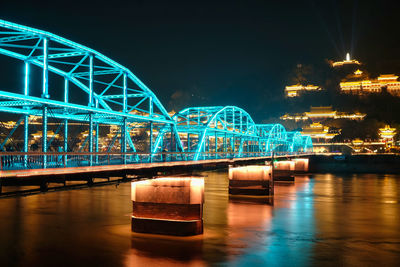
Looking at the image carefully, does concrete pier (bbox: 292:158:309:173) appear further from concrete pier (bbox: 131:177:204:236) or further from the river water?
concrete pier (bbox: 131:177:204:236)

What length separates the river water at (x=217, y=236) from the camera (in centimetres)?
2638

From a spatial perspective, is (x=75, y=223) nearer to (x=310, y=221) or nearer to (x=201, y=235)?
(x=201, y=235)

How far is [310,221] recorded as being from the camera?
41250mm

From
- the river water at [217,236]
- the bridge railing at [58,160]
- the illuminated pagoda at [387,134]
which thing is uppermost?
the illuminated pagoda at [387,134]

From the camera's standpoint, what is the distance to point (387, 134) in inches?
6742

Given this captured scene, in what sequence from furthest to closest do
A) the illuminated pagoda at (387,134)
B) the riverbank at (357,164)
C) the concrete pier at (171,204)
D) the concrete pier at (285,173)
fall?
the illuminated pagoda at (387,134) < the riverbank at (357,164) < the concrete pier at (285,173) < the concrete pier at (171,204)

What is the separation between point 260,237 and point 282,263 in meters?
7.06

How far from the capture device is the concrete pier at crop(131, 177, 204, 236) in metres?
29.4

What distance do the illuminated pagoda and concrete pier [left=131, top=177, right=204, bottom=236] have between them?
159525mm

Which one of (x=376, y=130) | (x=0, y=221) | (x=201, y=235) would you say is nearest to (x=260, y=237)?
(x=201, y=235)

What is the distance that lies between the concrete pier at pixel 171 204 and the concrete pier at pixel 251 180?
29203mm

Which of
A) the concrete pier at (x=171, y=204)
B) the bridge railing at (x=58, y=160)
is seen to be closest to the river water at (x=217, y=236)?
the concrete pier at (x=171, y=204)

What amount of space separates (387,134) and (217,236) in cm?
15790

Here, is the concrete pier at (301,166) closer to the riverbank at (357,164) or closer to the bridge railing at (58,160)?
the riverbank at (357,164)
